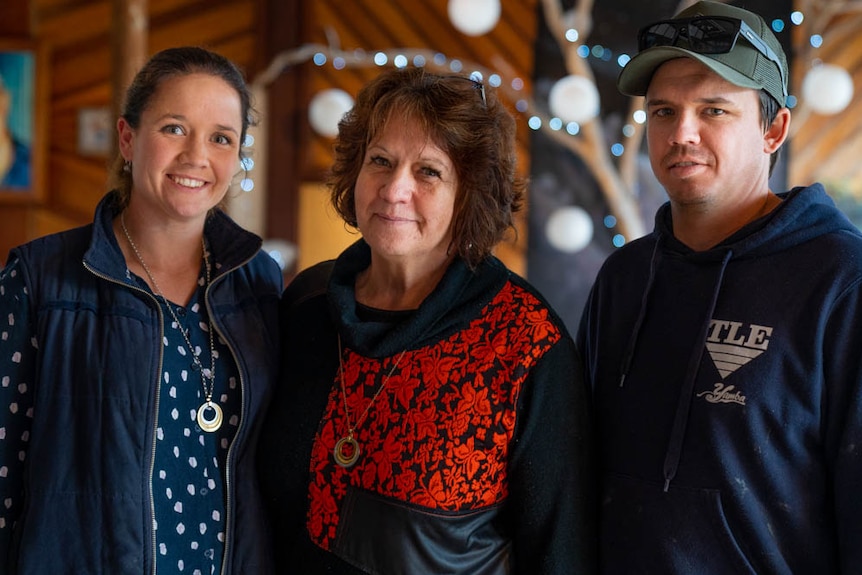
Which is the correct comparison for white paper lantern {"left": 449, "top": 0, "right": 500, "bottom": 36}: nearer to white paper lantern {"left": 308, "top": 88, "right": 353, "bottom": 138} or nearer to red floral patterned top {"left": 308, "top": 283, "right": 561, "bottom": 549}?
white paper lantern {"left": 308, "top": 88, "right": 353, "bottom": 138}

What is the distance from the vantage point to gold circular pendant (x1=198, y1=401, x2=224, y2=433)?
190cm

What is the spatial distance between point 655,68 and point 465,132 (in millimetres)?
387

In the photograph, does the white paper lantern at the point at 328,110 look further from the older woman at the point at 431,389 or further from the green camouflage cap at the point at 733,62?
the green camouflage cap at the point at 733,62

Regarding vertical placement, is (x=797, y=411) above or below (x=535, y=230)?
below

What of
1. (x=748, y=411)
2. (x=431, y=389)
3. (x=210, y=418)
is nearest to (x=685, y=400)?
(x=748, y=411)

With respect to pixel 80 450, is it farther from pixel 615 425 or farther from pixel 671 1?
pixel 671 1

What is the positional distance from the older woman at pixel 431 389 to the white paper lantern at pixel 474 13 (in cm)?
297

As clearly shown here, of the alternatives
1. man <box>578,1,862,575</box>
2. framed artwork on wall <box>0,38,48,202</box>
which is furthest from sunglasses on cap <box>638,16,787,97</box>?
framed artwork on wall <box>0,38,48,202</box>

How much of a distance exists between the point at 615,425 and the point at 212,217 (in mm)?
1001

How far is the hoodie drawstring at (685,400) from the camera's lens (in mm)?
1701

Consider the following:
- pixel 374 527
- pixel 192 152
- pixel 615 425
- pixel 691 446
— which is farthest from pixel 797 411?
pixel 192 152

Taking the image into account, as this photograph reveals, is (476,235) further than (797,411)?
Yes

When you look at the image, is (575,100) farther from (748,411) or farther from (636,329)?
(748,411)

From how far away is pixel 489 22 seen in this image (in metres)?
4.84
